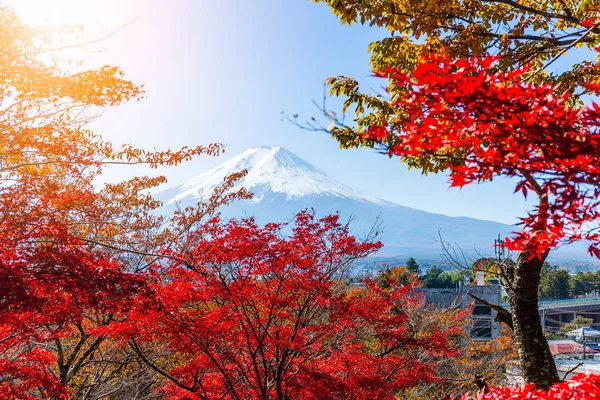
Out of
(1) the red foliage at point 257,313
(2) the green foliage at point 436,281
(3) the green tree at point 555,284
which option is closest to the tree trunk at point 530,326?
(1) the red foliage at point 257,313

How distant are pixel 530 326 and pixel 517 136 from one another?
3.40 meters

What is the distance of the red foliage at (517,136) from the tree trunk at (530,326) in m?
2.57

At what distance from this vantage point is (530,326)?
4.44 m

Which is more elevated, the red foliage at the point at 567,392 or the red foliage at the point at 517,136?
the red foliage at the point at 517,136

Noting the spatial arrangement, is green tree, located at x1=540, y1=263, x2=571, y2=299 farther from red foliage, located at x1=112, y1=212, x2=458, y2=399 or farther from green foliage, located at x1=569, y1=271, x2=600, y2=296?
red foliage, located at x1=112, y1=212, x2=458, y2=399

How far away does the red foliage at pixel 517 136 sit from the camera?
5.92 ft

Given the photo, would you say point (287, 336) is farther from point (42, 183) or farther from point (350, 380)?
point (42, 183)

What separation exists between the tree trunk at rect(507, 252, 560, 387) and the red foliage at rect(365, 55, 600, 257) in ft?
8.44

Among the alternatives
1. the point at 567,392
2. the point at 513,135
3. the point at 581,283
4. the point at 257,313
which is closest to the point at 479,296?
the point at 257,313

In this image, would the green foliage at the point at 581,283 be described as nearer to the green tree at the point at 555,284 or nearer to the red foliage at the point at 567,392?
the green tree at the point at 555,284

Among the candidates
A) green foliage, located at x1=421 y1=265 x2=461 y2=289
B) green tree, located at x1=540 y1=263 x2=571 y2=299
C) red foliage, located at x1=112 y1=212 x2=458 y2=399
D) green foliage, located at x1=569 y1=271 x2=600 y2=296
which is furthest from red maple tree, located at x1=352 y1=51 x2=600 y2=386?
green foliage, located at x1=569 y1=271 x2=600 y2=296

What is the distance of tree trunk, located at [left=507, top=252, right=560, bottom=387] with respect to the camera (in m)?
4.30

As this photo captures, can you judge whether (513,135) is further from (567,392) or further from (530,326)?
(530,326)

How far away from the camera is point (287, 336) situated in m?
6.14
